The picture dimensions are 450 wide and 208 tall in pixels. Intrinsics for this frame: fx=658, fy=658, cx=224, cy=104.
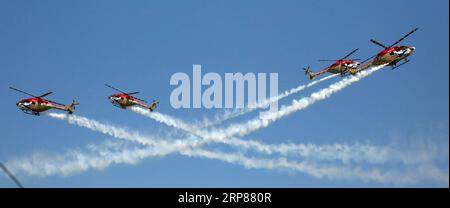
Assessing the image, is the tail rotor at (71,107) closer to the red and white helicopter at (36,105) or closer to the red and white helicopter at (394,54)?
the red and white helicopter at (36,105)

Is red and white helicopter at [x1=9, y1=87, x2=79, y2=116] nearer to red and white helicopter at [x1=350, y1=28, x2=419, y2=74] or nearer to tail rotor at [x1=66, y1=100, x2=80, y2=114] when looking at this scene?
tail rotor at [x1=66, y1=100, x2=80, y2=114]

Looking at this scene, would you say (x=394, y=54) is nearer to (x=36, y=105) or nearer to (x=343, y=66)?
(x=343, y=66)

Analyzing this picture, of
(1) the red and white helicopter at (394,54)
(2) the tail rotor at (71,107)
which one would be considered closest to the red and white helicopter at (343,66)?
(1) the red and white helicopter at (394,54)

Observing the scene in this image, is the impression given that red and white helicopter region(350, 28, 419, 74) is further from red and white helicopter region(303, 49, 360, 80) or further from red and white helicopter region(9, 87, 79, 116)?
red and white helicopter region(9, 87, 79, 116)

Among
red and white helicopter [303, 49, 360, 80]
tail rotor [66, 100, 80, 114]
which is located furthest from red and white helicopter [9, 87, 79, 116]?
red and white helicopter [303, 49, 360, 80]

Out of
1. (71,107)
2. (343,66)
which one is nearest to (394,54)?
(343,66)

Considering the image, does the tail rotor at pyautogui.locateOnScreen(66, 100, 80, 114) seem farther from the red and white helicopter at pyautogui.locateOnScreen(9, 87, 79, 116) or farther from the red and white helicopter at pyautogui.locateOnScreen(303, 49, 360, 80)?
the red and white helicopter at pyautogui.locateOnScreen(303, 49, 360, 80)

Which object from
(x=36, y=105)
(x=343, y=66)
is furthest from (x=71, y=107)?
(x=343, y=66)

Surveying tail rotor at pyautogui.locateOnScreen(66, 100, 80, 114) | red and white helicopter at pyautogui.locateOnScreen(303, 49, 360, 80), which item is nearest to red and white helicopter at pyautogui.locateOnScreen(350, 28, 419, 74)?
red and white helicopter at pyautogui.locateOnScreen(303, 49, 360, 80)

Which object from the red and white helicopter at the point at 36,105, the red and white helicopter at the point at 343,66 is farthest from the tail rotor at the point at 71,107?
the red and white helicopter at the point at 343,66
